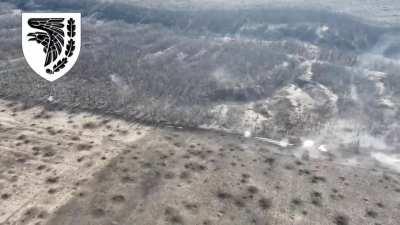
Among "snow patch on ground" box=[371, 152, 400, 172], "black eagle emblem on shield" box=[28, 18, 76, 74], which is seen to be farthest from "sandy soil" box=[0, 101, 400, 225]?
"black eagle emblem on shield" box=[28, 18, 76, 74]

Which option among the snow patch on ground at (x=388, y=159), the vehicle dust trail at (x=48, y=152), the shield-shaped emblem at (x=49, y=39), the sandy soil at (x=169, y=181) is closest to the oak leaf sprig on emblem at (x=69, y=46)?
the shield-shaped emblem at (x=49, y=39)

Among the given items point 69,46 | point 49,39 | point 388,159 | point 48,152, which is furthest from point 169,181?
point 388,159

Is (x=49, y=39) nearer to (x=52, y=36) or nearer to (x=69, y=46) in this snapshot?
(x=52, y=36)

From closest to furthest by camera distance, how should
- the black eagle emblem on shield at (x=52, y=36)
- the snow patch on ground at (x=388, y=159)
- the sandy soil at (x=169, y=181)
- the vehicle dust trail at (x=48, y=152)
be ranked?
1. the sandy soil at (x=169, y=181)
2. the vehicle dust trail at (x=48, y=152)
3. the snow patch on ground at (x=388, y=159)
4. the black eagle emblem on shield at (x=52, y=36)

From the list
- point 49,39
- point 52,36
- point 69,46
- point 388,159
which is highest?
point 52,36

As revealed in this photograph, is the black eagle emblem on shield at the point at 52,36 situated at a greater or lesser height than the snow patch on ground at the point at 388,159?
greater

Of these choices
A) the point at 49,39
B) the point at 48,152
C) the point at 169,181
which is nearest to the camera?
the point at 169,181

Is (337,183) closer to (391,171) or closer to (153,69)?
(391,171)

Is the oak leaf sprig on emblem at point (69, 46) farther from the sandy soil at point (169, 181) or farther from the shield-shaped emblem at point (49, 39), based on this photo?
the sandy soil at point (169, 181)
